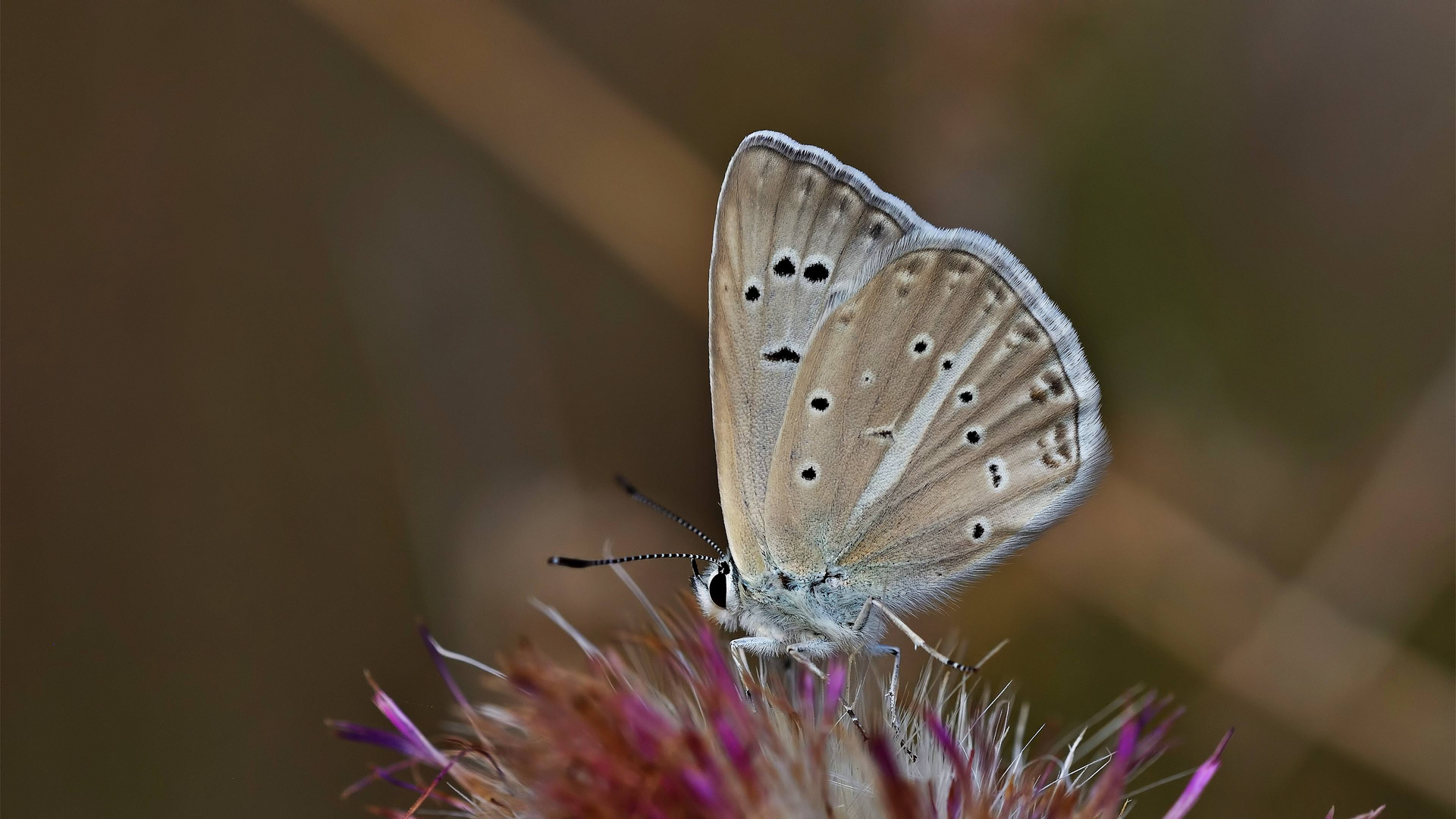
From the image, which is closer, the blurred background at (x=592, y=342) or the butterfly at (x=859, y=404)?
the butterfly at (x=859, y=404)

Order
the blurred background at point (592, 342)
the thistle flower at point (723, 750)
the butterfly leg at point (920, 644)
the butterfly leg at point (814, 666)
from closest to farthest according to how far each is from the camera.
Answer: the thistle flower at point (723, 750), the butterfly leg at point (814, 666), the butterfly leg at point (920, 644), the blurred background at point (592, 342)

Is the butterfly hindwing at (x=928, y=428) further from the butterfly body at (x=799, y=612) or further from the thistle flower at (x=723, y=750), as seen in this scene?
the thistle flower at (x=723, y=750)

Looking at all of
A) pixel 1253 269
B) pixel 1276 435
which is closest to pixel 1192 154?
pixel 1253 269

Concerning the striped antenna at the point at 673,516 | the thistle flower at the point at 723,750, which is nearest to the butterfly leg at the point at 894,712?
the thistle flower at the point at 723,750

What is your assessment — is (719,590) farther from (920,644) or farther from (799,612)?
(920,644)

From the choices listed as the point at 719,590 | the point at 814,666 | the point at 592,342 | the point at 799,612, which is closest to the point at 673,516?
the point at 719,590

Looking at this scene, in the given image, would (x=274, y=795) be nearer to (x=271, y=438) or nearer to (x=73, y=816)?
(x=73, y=816)

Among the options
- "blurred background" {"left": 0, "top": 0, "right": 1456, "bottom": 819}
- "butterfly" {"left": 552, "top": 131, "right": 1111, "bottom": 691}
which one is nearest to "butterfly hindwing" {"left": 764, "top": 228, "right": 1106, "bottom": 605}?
"butterfly" {"left": 552, "top": 131, "right": 1111, "bottom": 691}
